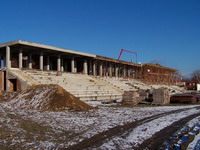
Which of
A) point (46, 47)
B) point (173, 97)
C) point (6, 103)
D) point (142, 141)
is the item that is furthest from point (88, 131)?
point (46, 47)

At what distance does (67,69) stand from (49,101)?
28.5m

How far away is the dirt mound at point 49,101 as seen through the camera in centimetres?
1614

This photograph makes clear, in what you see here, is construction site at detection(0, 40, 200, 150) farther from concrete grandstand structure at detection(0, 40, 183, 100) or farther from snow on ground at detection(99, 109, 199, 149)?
concrete grandstand structure at detection(0, 40, 183, 100)

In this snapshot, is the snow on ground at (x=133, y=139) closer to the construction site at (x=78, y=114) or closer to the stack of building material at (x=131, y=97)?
the construction site at (x=78, y=114)

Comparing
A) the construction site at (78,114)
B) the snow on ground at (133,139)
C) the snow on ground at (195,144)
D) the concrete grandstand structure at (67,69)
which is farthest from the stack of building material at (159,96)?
the snow on ground at (195,144)

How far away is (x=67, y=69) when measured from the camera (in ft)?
147

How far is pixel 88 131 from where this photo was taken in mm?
8992

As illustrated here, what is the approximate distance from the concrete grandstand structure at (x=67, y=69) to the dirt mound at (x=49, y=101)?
21.0 feet

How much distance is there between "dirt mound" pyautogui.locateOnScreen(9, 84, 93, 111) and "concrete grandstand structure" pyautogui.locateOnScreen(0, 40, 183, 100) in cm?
641

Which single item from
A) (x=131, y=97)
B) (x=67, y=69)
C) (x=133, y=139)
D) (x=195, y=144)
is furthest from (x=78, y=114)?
(x=67, y=69)

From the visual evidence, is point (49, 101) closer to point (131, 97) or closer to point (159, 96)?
point (131, 97)

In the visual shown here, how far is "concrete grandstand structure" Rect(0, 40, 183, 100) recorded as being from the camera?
1056 inches

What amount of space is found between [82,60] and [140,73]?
64.0ft

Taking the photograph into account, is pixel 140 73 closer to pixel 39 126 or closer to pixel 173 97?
pixel 173 97
